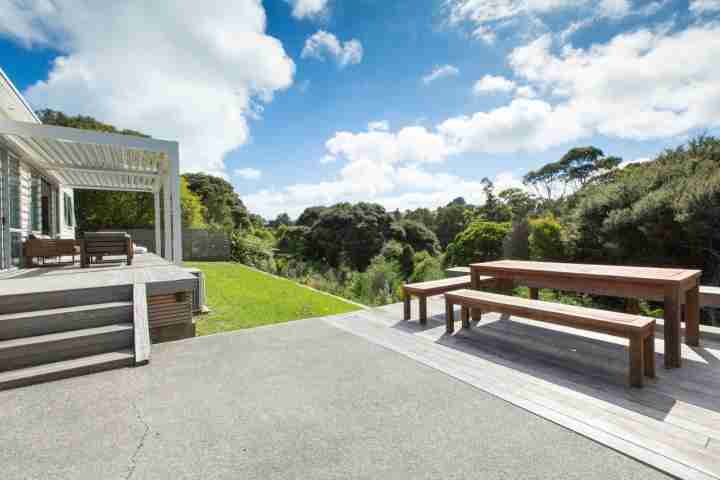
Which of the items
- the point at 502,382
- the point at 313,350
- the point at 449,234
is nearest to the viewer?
the point at 502,382

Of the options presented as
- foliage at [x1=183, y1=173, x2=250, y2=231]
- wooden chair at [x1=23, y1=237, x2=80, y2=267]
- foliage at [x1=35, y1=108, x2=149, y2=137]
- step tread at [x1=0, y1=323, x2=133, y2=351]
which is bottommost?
step tread at [x1=0, y1=323, x2=133, y2=351]

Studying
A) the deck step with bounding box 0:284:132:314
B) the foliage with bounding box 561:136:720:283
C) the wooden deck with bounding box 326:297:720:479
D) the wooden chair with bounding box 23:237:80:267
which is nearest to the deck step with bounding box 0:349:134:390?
the deck step with bounding box 0:284:132:314

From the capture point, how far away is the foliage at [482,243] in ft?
45.2

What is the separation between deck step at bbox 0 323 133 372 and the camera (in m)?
2.90

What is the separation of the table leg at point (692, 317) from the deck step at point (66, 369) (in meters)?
5.74

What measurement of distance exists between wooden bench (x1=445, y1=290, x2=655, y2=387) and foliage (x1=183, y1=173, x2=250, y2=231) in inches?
830

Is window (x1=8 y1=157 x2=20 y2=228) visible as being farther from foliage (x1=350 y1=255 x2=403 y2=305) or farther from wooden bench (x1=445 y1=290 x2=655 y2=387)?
wooden bench (x1=445 y1=290 x2=655 y2=387)

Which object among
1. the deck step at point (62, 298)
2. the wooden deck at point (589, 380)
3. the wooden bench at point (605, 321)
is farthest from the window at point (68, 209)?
the wooden bench at point (605, 321)

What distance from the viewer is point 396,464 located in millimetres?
1739

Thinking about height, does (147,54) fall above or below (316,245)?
above

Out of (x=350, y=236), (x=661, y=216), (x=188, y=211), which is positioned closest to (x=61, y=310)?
(x=661, y=216)

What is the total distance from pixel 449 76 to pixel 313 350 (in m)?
8.96

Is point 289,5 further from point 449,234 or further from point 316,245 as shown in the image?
point 449,234

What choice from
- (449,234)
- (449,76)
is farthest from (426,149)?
(449,234)
